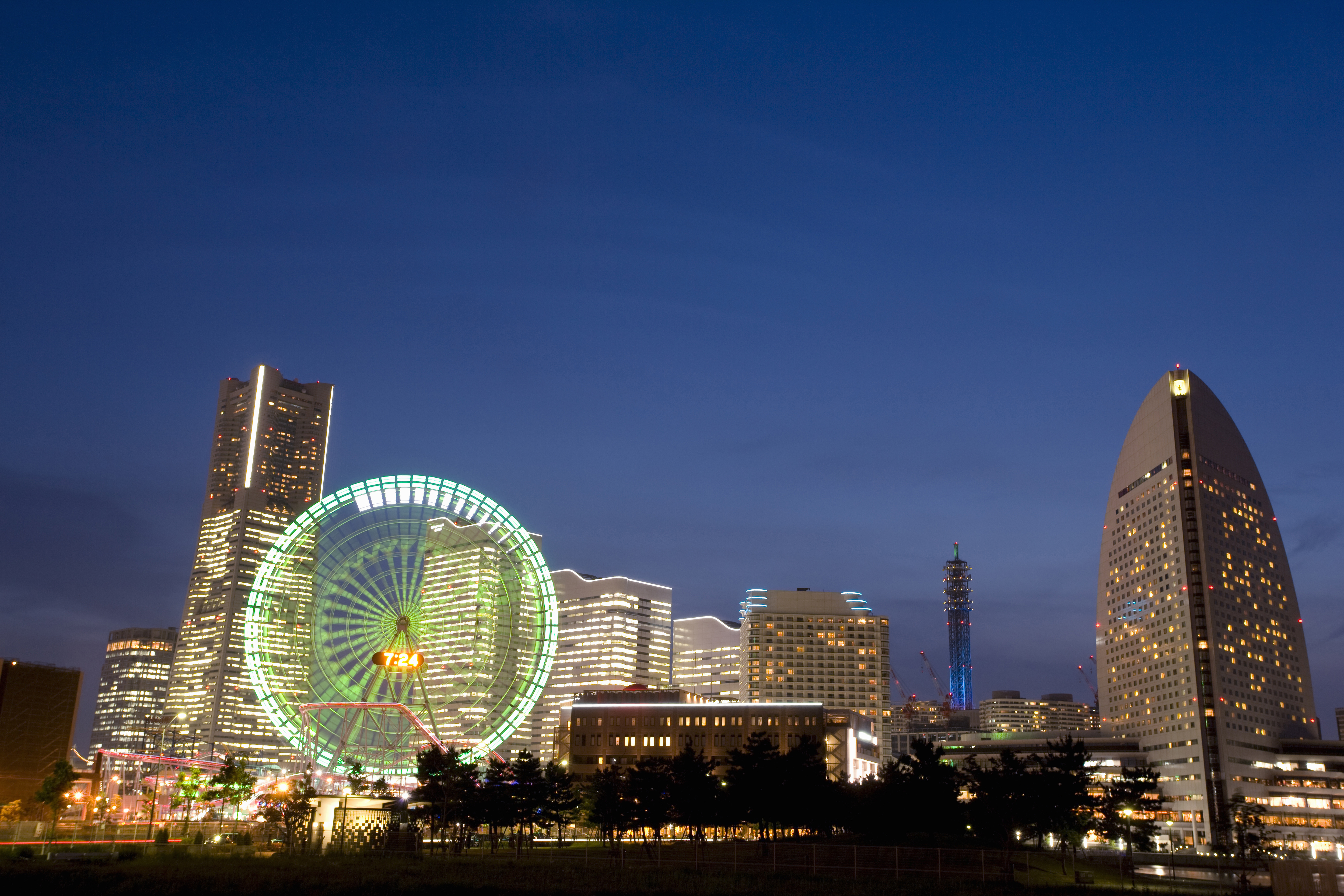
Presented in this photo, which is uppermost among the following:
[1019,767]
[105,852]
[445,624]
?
[445,624]

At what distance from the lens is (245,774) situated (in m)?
123

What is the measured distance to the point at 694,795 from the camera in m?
81.1

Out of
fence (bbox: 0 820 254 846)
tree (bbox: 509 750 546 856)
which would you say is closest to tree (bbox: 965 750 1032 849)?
tree (bbox: 509 750 546 856)

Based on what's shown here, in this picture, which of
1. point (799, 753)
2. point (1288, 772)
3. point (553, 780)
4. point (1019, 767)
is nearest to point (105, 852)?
point (553, 780)

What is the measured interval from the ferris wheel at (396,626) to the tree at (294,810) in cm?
329

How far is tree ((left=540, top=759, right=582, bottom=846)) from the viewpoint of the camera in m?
85.7

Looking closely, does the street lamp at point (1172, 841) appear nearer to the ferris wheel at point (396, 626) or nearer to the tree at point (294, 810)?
the ferris wheel at point (396, 626)

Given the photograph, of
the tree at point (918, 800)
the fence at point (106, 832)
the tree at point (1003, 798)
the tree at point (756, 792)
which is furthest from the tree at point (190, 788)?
the tree at point (1003, 798)

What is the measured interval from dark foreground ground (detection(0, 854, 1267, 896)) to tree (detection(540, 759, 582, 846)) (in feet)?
87.8

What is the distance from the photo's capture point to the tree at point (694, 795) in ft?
266

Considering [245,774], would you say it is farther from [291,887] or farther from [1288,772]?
[1288,772]

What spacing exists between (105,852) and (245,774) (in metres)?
66.7

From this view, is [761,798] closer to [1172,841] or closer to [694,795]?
[694,795]

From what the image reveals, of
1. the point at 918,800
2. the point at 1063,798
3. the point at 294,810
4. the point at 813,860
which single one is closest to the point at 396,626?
the point at 294,810
